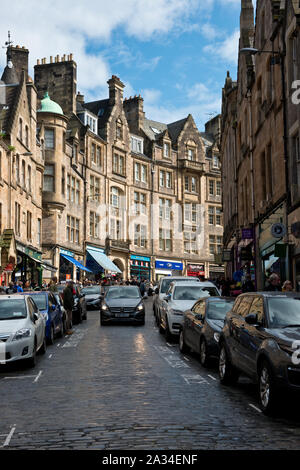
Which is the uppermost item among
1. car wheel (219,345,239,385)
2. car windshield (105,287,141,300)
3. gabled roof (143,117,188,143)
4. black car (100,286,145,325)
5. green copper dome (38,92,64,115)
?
gabled roof (143,117,188,143)

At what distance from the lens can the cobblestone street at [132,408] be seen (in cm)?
609

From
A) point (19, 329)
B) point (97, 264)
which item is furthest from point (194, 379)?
point (97, 264)

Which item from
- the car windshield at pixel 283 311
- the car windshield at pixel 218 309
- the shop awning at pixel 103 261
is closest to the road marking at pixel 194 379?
the car windshield at pixel 218 309

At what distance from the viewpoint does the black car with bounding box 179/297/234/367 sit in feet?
38.4

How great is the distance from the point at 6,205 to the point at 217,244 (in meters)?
42.2

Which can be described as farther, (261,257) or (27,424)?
(261,257)

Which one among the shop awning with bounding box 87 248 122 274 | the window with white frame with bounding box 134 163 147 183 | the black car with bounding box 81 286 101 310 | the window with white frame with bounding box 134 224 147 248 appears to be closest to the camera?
the black car with bounding box 81 286 101 310

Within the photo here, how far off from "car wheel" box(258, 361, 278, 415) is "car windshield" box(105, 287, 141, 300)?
1521 cm

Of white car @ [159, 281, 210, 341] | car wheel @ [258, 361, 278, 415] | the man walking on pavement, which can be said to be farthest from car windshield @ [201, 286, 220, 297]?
car wheel @ [258, 361, 278, 415]

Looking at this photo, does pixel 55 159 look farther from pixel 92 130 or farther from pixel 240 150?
pixel 240 150

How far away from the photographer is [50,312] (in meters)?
16.7

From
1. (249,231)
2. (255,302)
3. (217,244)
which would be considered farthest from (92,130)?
(255,302)

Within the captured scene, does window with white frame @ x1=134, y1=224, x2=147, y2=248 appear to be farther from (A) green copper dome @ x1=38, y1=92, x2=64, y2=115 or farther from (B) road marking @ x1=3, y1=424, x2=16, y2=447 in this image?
(B) road marking @ x1=3, y1=424, x2=16, y2=447
